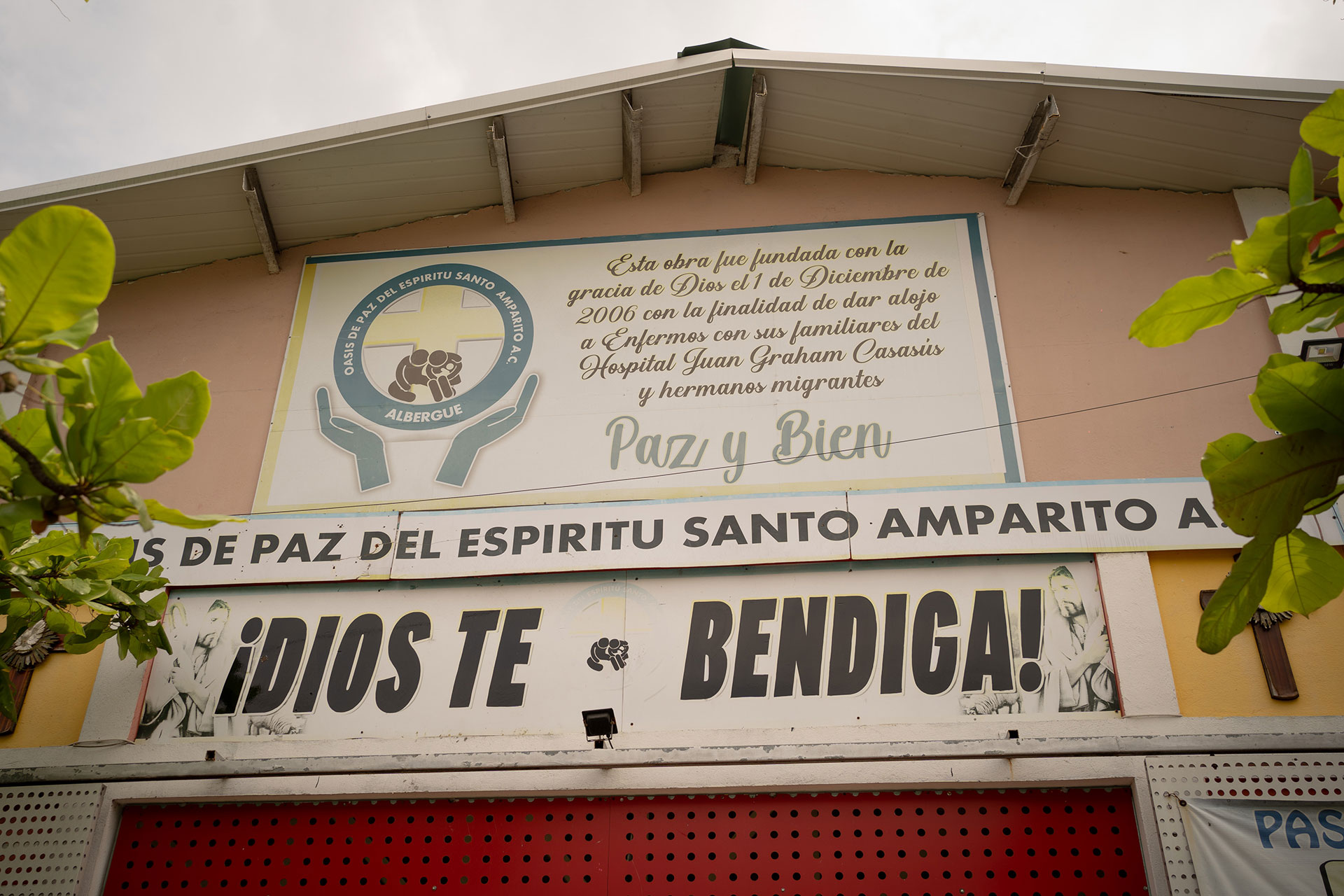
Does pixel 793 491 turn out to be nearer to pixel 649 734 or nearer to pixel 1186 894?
pixel 649 734

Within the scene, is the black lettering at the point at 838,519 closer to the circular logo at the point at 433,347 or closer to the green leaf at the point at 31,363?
the circular logo at the point at 433,347

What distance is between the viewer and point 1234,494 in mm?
2279

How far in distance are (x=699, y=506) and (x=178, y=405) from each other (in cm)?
304

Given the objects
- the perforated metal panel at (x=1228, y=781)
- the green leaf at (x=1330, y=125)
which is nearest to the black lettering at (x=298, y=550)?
the perforated metal panel at (x=1228, y=781)

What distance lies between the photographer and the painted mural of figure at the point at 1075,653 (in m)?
4.50

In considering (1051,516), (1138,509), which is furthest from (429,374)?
(1138,509)

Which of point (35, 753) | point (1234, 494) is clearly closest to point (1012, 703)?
point (1234, 494)

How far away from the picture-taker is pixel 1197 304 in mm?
2361

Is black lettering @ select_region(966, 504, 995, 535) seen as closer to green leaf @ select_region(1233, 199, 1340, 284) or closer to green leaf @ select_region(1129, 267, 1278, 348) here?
green leaf @ select_region(1129, 267, 1278, 348)

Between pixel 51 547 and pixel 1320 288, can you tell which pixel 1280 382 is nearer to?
pixel 1320 288

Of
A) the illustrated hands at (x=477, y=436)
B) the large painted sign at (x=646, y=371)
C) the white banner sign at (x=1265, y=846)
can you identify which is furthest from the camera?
the illustrated hands at (x=477, y=436)

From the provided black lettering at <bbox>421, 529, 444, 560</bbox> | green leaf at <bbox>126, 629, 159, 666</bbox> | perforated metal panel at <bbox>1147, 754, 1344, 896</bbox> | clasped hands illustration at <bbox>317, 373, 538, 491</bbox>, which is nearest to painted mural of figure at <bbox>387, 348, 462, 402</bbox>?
clasped hands illustration at <bbox>317, 373, 538, 491</bbox>

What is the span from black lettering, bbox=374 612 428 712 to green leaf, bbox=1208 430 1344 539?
12.7ft

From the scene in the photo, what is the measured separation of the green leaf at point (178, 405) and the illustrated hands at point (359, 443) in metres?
2.94
